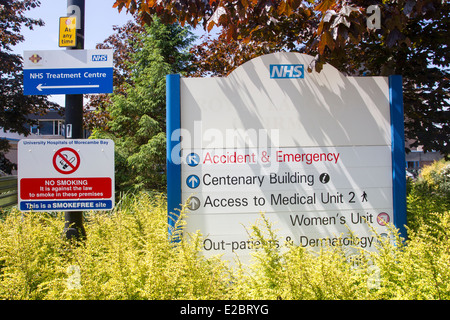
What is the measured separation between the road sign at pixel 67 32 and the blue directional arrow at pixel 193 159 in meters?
1.67

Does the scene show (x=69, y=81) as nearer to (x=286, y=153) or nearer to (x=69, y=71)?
(x=69, y=71)

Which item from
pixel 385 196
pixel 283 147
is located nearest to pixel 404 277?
pixel 385 196

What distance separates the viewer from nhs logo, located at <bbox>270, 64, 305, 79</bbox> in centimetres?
353

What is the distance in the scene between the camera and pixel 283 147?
11.4 ft

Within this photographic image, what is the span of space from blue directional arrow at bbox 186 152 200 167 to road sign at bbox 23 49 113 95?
1.10m

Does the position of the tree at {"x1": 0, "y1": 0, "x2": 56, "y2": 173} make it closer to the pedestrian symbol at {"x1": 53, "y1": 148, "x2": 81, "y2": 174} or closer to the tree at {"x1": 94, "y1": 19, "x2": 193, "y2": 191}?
the tree at {"x1": 94, "y1": 19, "x2": 193, "y2": 191}

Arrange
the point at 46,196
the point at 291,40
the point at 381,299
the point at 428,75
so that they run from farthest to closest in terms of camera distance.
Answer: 1. the point at 291,40
2. the point at 428,75
3. the point at 46,196
4. the point at 381,299

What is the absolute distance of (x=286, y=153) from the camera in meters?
3.48

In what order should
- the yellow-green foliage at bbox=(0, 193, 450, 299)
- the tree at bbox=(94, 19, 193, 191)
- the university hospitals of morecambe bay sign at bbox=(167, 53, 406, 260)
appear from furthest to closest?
the tree at bbox=(94, 19, 193, 191)
the university hospitals of morecambe bay sign at bbox=(167, 53, 406, 260)
the yellow-green foliage at bbox=(0, 193, 450, 299)

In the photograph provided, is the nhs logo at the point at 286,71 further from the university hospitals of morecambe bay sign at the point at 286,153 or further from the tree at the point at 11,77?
the tree at the point at 11,77

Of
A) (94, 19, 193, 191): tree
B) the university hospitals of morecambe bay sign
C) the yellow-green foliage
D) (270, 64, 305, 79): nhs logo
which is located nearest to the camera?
the yellow-green foliage

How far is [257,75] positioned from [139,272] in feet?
7.07

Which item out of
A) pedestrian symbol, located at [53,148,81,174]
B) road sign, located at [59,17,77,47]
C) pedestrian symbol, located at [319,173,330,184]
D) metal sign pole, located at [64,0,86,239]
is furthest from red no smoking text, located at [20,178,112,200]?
pedestrian symbol, located at [319,173,330,184]

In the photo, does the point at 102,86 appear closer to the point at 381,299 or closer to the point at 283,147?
the point at 283,147
